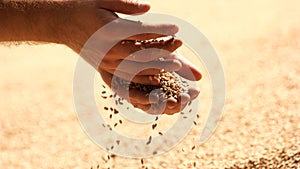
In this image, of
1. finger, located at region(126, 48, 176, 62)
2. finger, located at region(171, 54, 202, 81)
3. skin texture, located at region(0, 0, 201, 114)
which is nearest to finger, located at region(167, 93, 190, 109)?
skin texture, located at region(0, 0, 201, 114)

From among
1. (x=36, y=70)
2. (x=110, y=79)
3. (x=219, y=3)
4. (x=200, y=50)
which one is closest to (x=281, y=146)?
(x=110, y=79)

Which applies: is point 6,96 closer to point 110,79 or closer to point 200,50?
point 200,50

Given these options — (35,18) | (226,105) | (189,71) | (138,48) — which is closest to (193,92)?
(189,71)

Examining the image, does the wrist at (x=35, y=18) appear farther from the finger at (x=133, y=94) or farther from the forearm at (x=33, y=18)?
the finger at (x=133, y=94)

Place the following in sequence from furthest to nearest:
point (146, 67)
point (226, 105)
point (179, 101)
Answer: point (226, 105) → point (179, 101) → point (146, 67)

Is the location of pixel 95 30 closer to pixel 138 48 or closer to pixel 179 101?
pixel 138 48

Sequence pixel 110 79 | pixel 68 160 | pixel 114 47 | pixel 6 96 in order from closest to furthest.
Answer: pixel 114 47 < pixel 110 79 < pixel 68 160 < pixel 6 96

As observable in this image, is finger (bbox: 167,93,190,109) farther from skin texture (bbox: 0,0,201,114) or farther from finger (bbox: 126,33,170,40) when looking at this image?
finger (bbox: 126,33,170,40)
